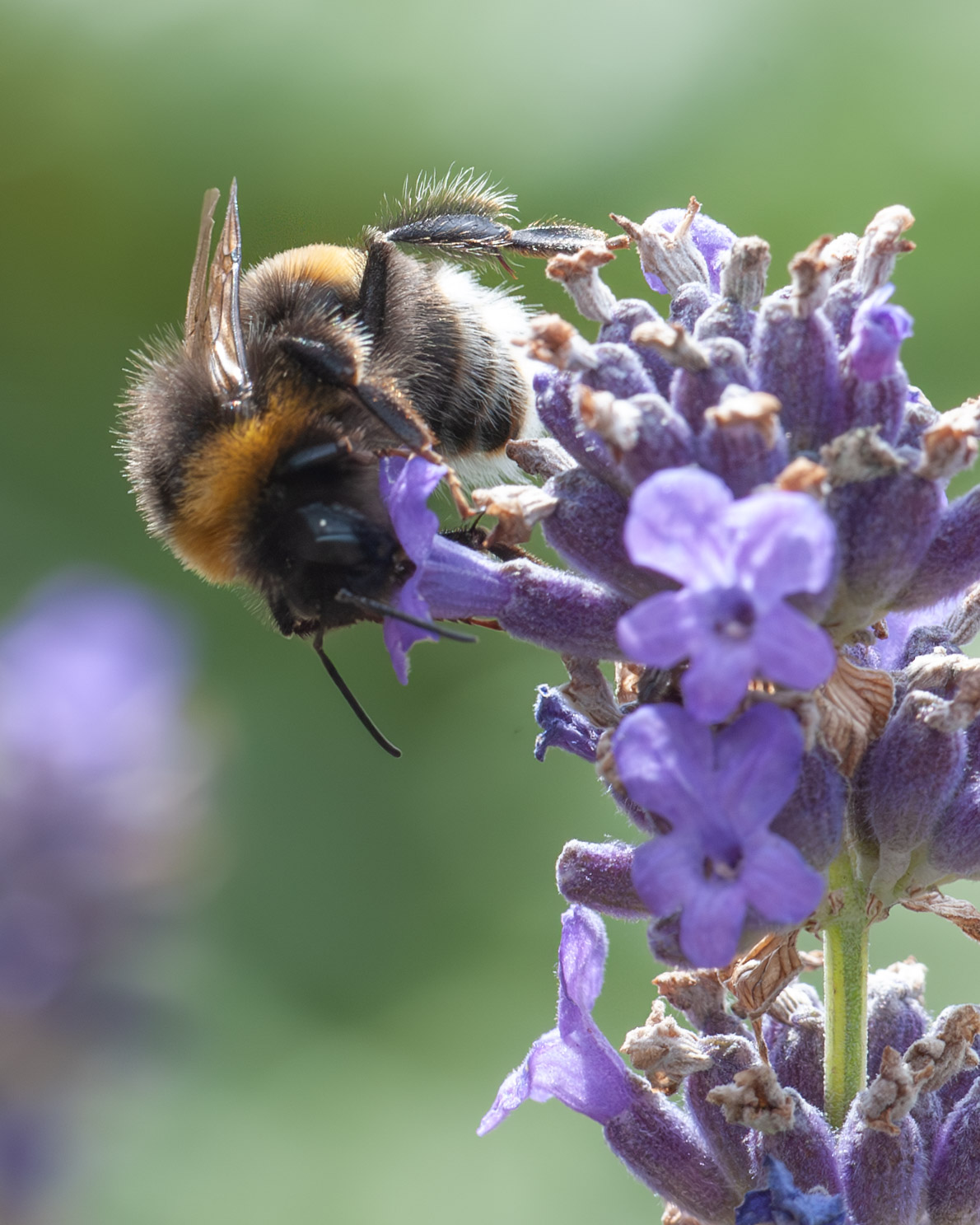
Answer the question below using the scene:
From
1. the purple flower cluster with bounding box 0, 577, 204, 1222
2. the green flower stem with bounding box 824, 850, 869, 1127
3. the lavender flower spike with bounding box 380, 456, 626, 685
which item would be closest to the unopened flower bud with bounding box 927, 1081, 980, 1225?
the green flower stem with bounding box 824, 850, 869, 1127

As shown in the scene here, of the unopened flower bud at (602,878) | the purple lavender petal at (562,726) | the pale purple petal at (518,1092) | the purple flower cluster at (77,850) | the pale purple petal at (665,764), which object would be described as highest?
the pale purple petal at (665,764)

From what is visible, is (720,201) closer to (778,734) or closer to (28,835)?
(28,835)

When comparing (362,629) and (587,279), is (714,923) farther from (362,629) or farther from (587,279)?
(362,629)

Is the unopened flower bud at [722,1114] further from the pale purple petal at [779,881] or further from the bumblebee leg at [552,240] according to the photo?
the bumblebee leg at [552,240]

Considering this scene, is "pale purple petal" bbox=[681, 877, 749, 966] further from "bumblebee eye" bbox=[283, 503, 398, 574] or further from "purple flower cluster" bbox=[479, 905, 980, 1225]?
"bumblebee eye" bbox=[283, 503, 398, 574]

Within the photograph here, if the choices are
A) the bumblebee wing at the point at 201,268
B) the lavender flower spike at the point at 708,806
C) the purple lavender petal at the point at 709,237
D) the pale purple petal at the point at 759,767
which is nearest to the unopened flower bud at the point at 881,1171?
the lavender flower spike at the point at 708,806

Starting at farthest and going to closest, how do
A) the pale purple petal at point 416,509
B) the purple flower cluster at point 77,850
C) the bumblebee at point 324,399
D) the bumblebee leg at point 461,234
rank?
the purple flower cluster at point 77,850
the bumblebee leg at point 461,234
the bumblebee at point 324,399
the pale purple petal at point 416,509

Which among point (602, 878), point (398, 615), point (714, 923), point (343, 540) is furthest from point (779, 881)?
point (343, 540)
